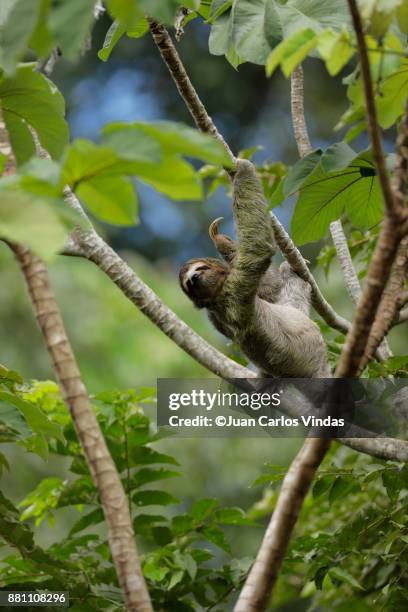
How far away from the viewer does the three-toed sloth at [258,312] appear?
366cm

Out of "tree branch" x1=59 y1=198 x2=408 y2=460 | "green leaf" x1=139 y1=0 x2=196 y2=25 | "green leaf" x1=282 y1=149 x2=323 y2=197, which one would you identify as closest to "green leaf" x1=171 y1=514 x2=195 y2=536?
"tree branch" x1=59 y1=198 x2=408 y2=460

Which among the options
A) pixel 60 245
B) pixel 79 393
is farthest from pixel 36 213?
pixel 79 393

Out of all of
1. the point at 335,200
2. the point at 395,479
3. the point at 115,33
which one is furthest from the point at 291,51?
the point at 395,479

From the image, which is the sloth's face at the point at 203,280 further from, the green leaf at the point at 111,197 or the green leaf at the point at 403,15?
the green leaf at the point at 111,197

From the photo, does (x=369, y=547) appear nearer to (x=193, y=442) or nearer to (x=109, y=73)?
(x=193, y=442)

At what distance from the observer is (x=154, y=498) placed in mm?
3213

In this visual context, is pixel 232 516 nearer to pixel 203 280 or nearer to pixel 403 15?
pixel 203 280

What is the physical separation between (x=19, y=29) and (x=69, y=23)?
8cm

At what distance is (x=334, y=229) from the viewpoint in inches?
144

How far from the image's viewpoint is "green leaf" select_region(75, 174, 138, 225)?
137cm

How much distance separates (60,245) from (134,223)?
0.31 m

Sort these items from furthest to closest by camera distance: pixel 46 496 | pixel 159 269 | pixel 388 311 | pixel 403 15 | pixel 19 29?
pixel 159 269
pixel 46 496
pixel 388 311
pixel 403 15
pixel 19 29

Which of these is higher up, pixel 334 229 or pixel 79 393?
pixel 334 229

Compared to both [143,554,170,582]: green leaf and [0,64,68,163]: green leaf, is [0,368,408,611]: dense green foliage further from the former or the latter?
[0,64,68,163]: green leaf
